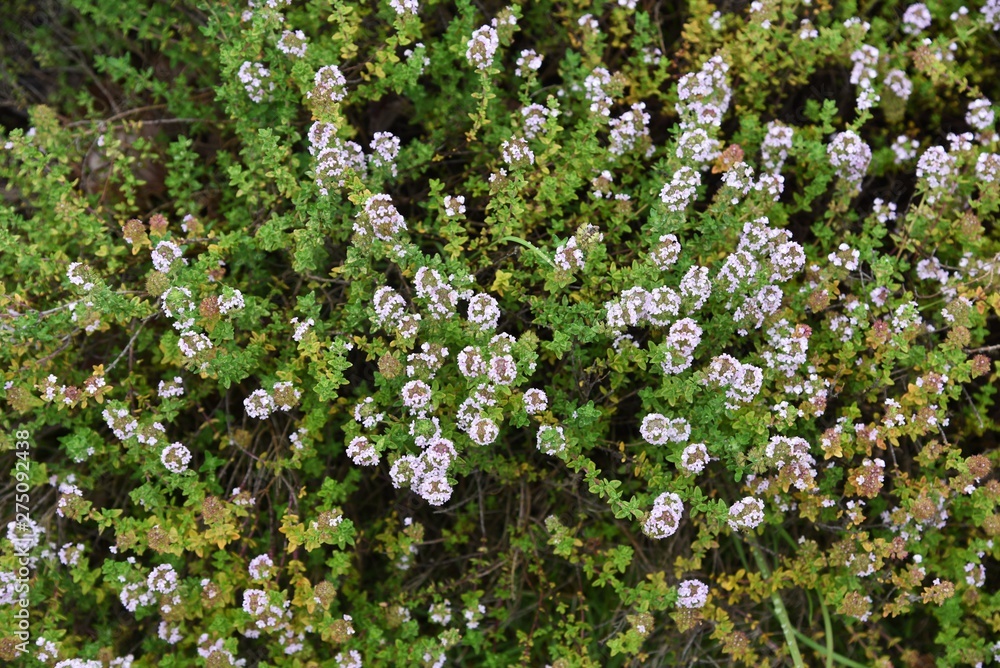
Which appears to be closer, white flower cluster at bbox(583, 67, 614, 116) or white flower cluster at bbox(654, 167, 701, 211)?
white flower cluster at bbox(654, 167, 701, 211)

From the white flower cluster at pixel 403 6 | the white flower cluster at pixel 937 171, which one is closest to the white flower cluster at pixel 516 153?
the white flower cluster at pixel 403 6

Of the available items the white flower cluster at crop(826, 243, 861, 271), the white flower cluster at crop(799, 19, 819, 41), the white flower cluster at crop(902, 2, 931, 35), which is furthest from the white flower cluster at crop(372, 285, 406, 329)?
the white flower cluster at crop(902, 2, 931, 35)

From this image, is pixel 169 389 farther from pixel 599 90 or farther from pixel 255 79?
pixel 599 90

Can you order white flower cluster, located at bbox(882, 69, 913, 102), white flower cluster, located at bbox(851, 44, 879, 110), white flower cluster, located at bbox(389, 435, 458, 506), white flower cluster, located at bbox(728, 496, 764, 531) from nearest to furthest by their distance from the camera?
white flower cluster, located at bbox(389, 435, 458, 506), white flower cluster, located at bbox(728, 496, 764, 531), white flower cluster, located at bbox(851, 44, 879, 110), white flower cluster, located at bbox(882, 69, 913, 102)

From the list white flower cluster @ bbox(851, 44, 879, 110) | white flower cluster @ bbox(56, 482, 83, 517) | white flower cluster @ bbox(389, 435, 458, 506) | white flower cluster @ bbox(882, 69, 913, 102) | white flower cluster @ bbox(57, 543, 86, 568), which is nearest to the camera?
white flower cluster @ bbox(389, 435, 458, 506)

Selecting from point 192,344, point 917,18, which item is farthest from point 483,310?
point 917,18

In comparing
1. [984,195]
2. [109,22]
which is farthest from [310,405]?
[984,195]

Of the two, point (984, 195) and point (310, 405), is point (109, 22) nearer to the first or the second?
point (310, 405)

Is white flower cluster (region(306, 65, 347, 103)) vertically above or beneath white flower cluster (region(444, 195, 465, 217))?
above

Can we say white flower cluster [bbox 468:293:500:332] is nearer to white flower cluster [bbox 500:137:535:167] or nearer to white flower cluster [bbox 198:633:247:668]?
white flower cluster [bbox 500:137:535:167]
